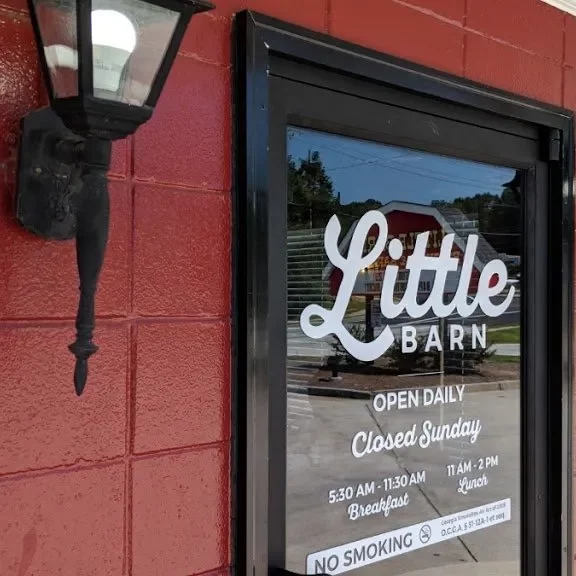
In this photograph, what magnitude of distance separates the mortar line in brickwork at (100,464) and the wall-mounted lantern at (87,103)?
24 centimetres

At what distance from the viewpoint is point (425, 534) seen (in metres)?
2.42

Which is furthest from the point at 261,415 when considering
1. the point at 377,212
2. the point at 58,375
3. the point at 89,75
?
the point at 89,75

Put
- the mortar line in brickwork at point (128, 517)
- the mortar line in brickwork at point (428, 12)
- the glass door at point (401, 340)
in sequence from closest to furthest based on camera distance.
Result: the mortar line in brickwork at point (128, 517) → the glass door at point (401, 340) → the mortar line in brickwork at point (428, 12)

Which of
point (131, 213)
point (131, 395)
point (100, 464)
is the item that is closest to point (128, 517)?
point (100, 464)

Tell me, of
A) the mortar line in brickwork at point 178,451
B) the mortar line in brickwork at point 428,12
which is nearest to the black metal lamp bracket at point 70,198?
the mortar line in brickwork at point 178,451

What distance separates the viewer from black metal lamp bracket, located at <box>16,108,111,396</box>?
55.6 inches

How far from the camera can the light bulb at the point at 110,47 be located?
49.3 inches

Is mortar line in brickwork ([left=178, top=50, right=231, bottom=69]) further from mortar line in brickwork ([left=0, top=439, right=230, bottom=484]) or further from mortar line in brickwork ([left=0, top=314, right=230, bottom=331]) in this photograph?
mortar line in brickwork ([left=0, top=439, right=230, bottom=484])

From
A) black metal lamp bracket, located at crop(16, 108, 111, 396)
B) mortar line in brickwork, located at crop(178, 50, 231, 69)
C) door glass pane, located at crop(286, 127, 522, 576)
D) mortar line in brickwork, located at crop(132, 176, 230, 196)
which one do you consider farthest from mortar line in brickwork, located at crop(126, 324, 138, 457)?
mortar line in brickwork, located at crop(178, 50, 231, 69)

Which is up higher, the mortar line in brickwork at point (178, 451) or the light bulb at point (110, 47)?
the light bulb at point (110, 47)

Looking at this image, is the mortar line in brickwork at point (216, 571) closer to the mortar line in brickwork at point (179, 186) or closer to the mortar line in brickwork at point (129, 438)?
the mortar line in brickwork at point (129, 438)

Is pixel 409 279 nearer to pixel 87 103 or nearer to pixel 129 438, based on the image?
pixel 129 438

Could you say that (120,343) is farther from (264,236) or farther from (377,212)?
(377,212)

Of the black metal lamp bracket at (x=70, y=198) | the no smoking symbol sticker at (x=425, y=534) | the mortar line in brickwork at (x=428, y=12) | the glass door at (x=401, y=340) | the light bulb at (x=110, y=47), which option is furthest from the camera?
the no smoking symbol sticker at (x=425, y=534)
